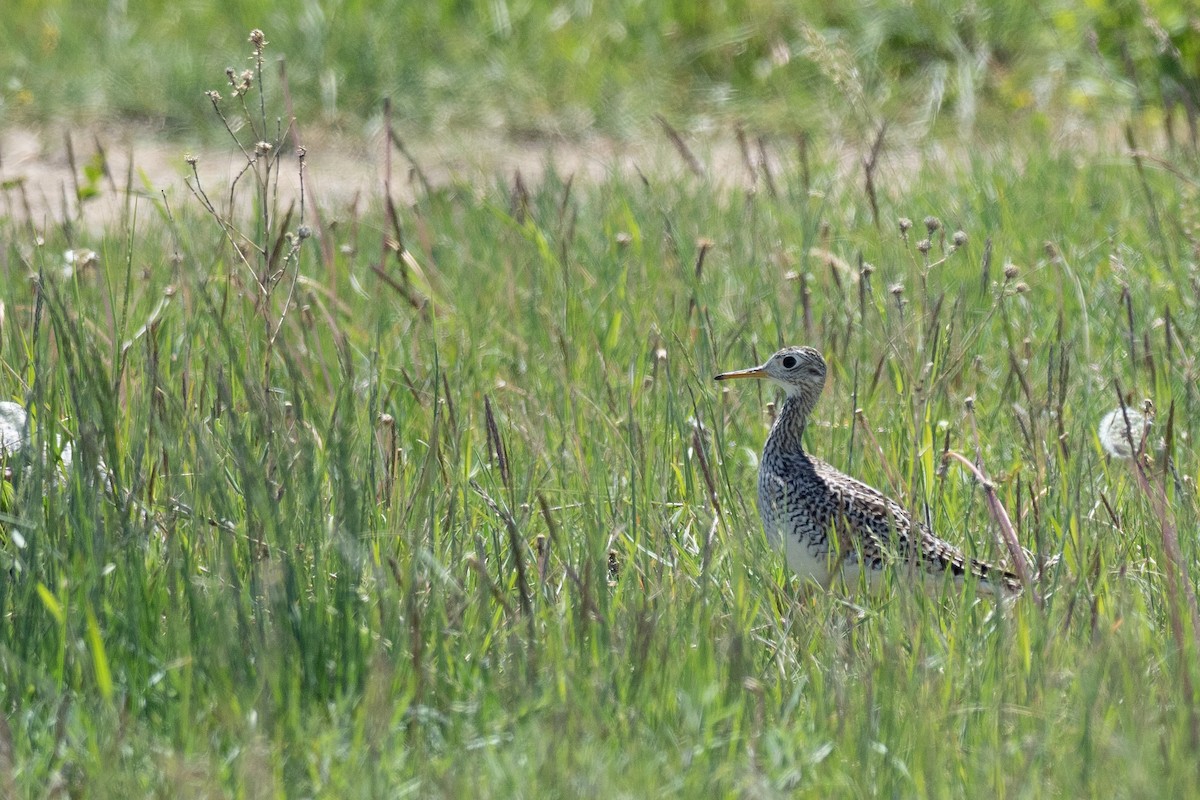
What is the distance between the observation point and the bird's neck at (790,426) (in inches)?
167

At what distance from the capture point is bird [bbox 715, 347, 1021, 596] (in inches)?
145

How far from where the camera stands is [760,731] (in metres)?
2.72

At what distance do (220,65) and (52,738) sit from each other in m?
7.48

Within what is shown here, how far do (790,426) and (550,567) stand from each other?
3.61ft

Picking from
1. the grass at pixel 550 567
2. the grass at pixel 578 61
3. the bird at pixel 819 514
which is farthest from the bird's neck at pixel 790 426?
the grass at pixel 578 61

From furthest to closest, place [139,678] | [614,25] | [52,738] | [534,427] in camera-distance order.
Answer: [614,25]
[534,427]
[139,678]
[52,738]

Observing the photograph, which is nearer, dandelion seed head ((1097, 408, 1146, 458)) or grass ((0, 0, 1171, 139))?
dandelion seed head ((1097, 408, 1146, 458))

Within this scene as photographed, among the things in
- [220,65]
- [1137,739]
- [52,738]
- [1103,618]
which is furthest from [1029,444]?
[220,65]

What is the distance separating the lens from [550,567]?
3.41m

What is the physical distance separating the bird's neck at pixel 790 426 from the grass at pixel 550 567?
0.16m

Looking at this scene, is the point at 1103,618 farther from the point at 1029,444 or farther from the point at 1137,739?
the point at 1029,444

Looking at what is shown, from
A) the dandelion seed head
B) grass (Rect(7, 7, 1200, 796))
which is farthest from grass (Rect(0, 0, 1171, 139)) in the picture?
the dandelion seed head

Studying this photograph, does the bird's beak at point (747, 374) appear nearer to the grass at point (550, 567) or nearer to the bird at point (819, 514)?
the bird at point (819, 514)

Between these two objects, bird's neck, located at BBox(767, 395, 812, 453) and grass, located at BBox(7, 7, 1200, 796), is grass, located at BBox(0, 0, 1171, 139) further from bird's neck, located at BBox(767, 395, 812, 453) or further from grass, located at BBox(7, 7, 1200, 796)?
bird's neck, located at BBox(767, 395, 812, 453)
